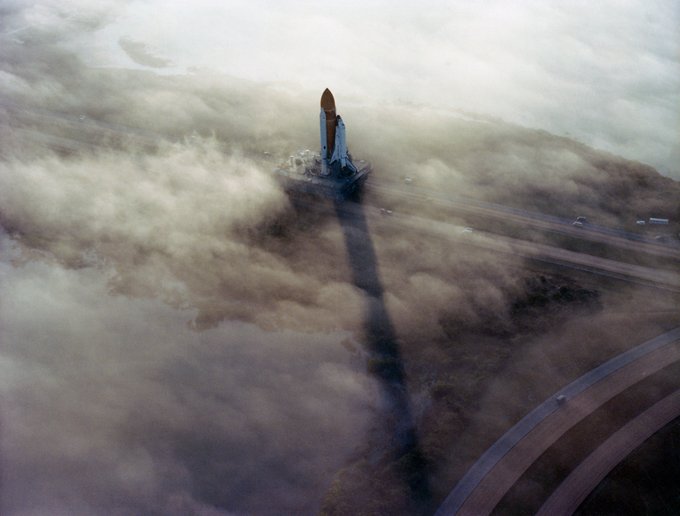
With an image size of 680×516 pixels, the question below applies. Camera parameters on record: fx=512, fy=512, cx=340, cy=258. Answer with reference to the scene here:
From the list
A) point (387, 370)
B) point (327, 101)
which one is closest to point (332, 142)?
point (327, 101)

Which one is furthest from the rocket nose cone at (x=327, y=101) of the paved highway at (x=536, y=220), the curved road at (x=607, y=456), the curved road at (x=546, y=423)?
the curved road at (x=607, y=456)

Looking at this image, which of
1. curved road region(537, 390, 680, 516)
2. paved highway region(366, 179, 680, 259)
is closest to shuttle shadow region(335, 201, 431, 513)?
curved road region(537, 390, 680, 516)

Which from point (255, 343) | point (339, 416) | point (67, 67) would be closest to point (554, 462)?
point (339, 416)

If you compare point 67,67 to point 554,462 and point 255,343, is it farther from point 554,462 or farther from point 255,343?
point 554,462

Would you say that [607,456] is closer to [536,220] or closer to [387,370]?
[387,370]

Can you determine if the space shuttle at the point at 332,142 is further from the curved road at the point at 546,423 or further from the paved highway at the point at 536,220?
the curved road at the point at 546,423

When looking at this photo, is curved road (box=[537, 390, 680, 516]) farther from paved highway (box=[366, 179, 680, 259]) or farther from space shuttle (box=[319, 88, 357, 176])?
space shuttle (box=[319, 88, 357, 176])
